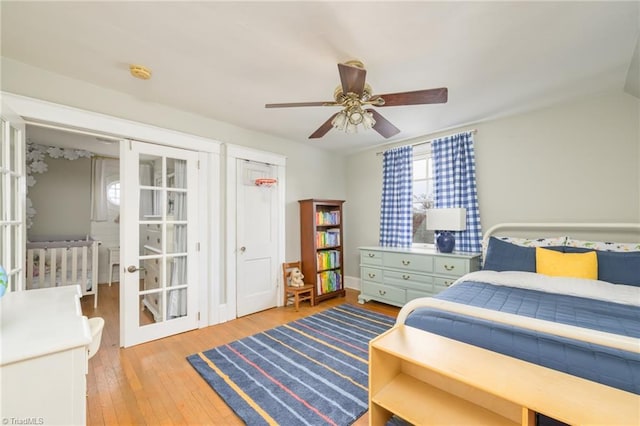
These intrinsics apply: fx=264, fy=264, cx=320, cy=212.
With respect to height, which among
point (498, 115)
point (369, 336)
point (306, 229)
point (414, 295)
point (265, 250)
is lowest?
point (369, 336)

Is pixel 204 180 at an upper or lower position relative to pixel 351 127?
lower

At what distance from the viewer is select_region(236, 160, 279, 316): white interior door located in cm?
342

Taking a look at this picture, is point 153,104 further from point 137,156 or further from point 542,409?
point 542,409

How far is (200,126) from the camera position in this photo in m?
3.08

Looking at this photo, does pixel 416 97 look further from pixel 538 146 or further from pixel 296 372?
pixel 296 372

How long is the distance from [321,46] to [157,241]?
2.54 metres

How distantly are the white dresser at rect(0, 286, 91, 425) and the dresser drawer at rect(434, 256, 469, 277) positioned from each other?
3.21 metres

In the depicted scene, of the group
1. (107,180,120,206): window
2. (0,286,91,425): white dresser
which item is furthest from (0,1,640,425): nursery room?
(107,180,120,206): window

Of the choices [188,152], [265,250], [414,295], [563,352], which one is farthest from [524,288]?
[188,152]

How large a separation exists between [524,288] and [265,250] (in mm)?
2884

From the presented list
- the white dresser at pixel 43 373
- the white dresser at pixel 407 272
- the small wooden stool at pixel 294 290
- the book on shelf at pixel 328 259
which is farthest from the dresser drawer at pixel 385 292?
the white dresser at pixel 43 373

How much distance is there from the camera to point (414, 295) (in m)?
3.40

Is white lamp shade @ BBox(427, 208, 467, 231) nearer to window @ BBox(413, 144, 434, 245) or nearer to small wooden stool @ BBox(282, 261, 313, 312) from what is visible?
window @ BBox(413, 144, 434, 245)

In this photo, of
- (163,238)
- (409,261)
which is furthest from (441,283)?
(163,238)
